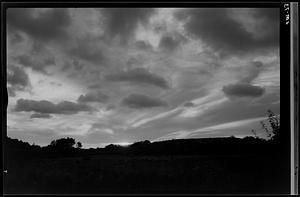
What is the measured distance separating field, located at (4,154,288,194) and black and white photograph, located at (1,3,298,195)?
0.01 meters

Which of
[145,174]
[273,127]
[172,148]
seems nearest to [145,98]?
[172,148]

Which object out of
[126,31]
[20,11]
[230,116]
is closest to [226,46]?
[230,116]

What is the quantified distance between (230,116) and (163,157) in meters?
0.80

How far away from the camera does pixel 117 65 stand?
3.81 m

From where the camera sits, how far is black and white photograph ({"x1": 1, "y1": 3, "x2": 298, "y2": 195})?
11.8ft

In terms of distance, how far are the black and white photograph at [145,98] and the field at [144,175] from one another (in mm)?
11

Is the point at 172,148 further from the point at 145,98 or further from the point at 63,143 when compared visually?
the point at 63,143

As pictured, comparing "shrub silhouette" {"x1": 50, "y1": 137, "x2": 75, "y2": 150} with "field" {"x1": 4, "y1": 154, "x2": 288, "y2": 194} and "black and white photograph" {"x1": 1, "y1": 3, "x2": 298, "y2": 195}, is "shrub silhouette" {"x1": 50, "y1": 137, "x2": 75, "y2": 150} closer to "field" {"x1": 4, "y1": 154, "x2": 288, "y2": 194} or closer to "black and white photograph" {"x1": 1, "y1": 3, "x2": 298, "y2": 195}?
"black and white photograph" {"x1": 1, "y1": 3, "x2": 298, "y2": 195}

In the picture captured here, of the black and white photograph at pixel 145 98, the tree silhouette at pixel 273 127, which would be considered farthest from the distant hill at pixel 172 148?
the tree silhouette at pixel 273 127

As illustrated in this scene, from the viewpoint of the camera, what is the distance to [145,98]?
383 cm

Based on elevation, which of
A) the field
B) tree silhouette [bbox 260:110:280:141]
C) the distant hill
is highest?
tree silhouette [bbox 260:110:280:141]

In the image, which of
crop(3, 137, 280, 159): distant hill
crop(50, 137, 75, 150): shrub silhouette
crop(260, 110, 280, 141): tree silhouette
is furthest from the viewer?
crop(50, 137, 75, 150): shrub silhouette

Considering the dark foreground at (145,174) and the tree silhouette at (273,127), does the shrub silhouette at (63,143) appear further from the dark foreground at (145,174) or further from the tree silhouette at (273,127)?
the tree silhouette at (273,127)

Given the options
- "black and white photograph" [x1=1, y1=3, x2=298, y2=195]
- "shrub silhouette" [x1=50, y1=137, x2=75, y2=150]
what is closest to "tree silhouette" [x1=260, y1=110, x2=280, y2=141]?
"black and white photograph" [x1=1, y1=3, x2=298, y2=195]
